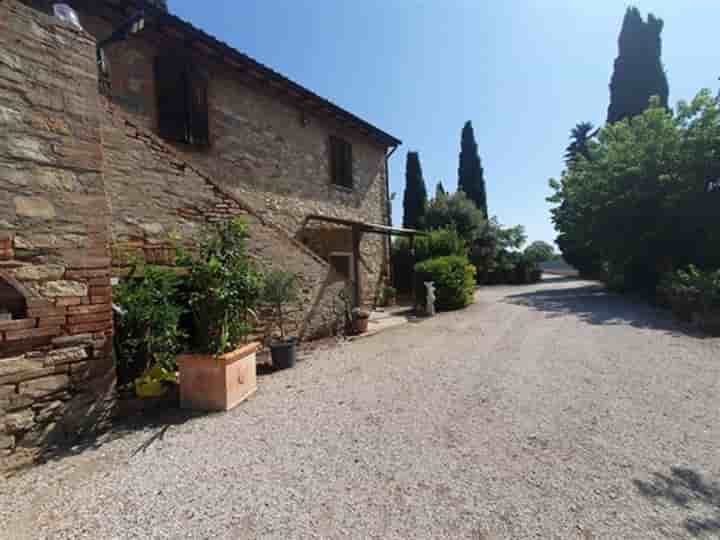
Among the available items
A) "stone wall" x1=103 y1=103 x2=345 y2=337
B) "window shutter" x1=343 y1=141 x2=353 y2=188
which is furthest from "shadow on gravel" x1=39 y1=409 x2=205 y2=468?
"window shutter" x1=343 y1=141 x2=353 y2=188

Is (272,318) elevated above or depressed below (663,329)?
above

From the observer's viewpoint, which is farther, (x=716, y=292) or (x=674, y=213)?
(x=674, y=213)

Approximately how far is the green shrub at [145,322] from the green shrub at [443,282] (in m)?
7.74

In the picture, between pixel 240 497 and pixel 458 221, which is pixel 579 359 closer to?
pixel 240 497

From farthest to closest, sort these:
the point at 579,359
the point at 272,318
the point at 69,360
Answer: the point at 272,318 → the point at 579,359 → the point at 69,360

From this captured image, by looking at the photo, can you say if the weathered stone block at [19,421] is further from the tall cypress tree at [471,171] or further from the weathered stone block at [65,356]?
the tall cypress tree at [471,171]

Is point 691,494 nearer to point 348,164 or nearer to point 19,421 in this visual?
point 19,421

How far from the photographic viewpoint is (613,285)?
13367 millimetres

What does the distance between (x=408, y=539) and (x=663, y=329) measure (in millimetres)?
7982

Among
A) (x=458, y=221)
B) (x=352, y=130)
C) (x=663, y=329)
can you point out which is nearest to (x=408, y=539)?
(x=663, y=329)

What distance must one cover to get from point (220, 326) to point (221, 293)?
40cm

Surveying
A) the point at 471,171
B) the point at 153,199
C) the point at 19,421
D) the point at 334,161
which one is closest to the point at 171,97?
the point at 153,199

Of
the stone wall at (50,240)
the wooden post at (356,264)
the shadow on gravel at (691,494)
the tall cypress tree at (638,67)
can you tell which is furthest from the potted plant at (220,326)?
the tall cypress tree at (638,67)

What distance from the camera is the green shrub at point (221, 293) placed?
3729mm
